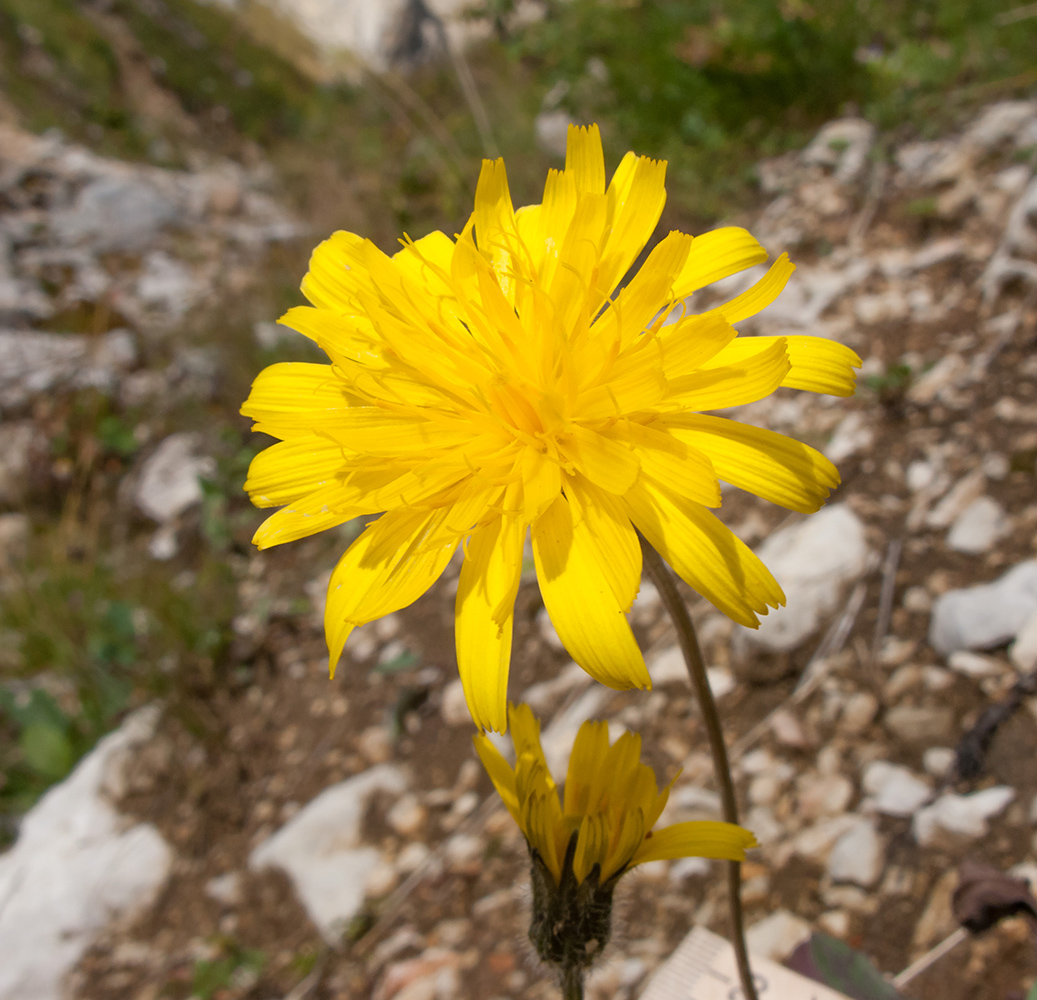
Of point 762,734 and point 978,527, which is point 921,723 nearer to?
point 762,734

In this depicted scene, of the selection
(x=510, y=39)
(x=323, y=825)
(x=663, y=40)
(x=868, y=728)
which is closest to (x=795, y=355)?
(x=868, y=728)

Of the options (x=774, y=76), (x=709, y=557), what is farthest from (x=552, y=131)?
(x=709, y=557)

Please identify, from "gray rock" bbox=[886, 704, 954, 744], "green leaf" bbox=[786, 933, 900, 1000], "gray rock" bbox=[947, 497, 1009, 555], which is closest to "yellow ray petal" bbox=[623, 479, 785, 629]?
"green leaf" bbox=[786, 933, 900, 1000]

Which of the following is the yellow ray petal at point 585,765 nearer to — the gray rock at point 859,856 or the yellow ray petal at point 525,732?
the yellow ray petal at point 525,732

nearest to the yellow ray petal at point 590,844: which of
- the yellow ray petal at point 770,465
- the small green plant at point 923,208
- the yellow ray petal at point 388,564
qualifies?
the yellow ray petal at point 388,564

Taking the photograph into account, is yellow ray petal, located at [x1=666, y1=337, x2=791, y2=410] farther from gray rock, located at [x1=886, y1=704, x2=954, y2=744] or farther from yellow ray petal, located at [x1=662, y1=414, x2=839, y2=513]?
gray rock, located at [x1=886, y1=704, x2=954, y2=744]

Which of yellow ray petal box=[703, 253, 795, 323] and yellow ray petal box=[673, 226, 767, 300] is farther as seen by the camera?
yellow ray petal box=[673, 226, 767, 300]
